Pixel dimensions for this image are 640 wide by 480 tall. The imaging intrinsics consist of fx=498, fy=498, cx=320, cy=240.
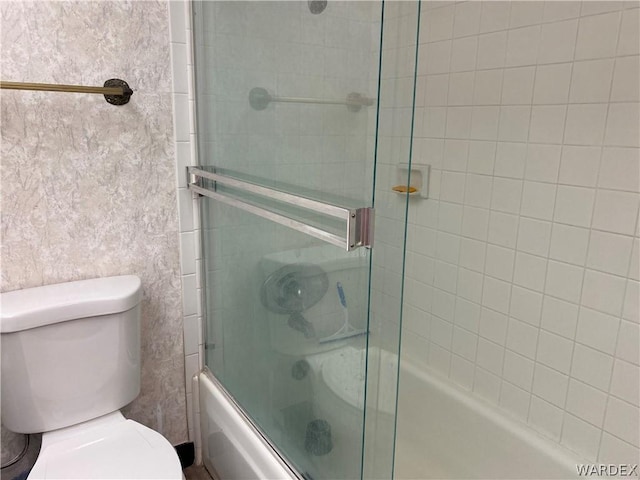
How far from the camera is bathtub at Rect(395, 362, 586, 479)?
1.50 meters

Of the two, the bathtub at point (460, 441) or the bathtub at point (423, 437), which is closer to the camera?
the bathtub at point (423, 437)

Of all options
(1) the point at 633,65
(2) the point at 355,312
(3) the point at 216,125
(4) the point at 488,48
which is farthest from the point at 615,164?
(3) the point at 216,125

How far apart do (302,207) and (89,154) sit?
78 cm

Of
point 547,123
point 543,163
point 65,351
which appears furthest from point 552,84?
point 65,351

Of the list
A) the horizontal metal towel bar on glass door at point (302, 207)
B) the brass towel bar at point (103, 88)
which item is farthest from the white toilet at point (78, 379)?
the brass towel bar at point (103, 88)

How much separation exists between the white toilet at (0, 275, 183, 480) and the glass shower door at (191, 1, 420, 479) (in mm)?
316

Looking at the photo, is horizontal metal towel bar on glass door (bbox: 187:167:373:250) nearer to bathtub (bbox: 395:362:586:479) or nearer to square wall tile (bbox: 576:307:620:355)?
square wall tile (bbox: 576:307:620:355)

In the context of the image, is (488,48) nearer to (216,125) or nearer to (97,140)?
(216,125)

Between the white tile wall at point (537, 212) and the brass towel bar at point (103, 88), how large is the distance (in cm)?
103

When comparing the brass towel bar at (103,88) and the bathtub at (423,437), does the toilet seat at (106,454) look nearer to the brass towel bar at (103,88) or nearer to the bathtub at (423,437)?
the bathtub at (423,437)

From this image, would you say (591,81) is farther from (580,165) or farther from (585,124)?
(580,165)

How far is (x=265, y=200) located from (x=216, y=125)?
1.33ft

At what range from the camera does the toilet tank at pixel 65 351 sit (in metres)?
1.34

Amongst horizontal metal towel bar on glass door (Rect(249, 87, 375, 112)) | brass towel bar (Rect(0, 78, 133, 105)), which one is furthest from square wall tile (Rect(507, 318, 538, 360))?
brass towel bar (Rect(0, 78, 133, 105))
